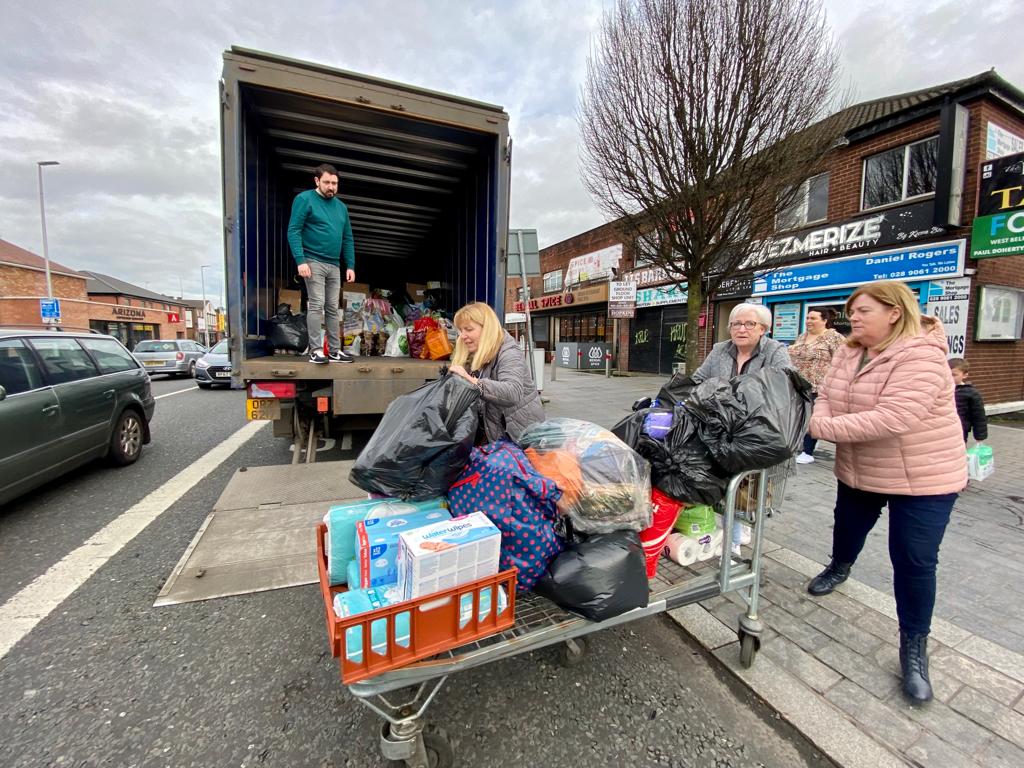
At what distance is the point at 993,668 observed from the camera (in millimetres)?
2045

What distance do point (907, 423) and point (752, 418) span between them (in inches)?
26.4

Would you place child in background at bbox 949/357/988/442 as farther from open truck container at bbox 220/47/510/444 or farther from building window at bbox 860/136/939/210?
building window at bbox 860/136/939/210

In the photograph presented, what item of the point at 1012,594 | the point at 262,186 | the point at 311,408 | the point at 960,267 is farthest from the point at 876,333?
the point at 960,267

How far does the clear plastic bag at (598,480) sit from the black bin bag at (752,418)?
32cm

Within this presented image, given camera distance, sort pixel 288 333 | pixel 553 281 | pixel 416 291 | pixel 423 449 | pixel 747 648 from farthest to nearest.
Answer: pixel 553 281 → pixel 416 291 → pixel 288 333 → pixel 747 648 → pixel 423 449

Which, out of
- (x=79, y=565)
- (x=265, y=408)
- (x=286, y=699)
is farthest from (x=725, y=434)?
(x=79, y=565)

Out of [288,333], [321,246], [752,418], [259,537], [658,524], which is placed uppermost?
[321,246]

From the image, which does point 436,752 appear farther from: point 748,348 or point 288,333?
point 288,333

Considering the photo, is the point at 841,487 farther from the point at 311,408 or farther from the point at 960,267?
the point at 960,267

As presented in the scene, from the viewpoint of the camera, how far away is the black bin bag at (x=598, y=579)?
153cm

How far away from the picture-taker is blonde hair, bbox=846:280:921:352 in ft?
6.49

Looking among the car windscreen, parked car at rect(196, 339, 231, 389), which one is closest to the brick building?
parked car at rect(196, 339, 231, 389)

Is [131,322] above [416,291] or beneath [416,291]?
above

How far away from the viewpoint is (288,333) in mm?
4922
